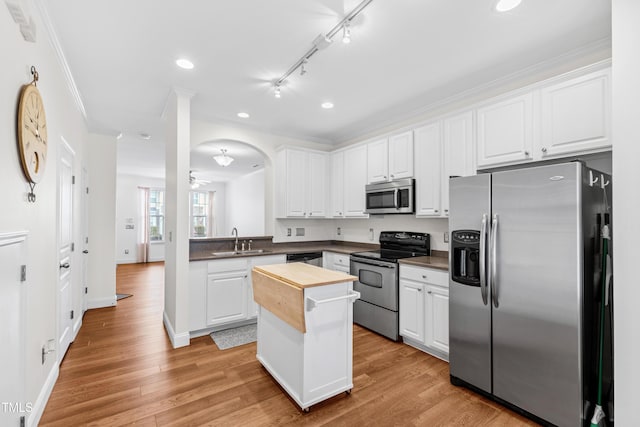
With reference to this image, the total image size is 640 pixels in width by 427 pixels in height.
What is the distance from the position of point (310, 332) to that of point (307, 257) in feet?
7.36

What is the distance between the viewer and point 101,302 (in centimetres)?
459

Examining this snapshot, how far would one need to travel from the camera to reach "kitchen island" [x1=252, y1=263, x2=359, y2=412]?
211cm

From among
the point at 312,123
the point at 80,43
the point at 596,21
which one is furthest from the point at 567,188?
the point at 80,43

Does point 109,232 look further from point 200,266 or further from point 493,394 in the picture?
point 493,394

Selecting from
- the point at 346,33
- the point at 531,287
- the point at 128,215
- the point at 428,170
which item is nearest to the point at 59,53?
the point at 346,33

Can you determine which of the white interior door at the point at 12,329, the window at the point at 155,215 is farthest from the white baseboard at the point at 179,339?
the window at the point at 155,215

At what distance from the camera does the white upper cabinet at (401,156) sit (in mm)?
3645

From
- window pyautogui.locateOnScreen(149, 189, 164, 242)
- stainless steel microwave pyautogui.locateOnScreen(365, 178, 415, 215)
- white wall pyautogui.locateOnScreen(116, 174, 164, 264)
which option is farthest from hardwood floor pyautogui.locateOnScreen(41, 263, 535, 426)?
window pyautogui.locateOnScreen(149, 189, 164, 242)

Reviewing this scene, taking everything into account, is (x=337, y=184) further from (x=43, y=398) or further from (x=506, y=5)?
(x=43, y=398)

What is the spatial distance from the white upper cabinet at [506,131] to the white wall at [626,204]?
4.06 ft

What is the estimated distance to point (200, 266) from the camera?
3.50 meters

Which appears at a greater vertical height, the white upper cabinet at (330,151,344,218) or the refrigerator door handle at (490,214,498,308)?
the white upper cabinet at (330,151,344,218)

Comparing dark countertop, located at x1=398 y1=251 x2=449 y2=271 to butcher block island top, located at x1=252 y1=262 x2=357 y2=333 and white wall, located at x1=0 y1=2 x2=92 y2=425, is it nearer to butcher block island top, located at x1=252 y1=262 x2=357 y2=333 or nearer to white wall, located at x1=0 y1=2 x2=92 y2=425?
butcher block island top, located at x1=252 y1=262 x2=357 y2=333

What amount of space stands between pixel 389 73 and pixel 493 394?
113 inches
